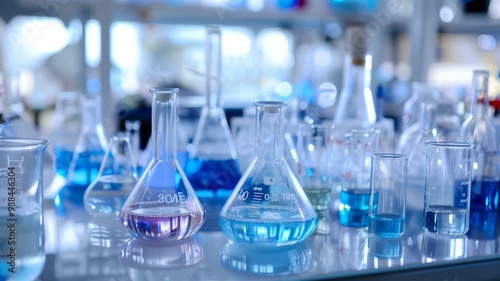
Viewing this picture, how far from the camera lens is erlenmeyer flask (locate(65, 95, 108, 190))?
142 centimetres

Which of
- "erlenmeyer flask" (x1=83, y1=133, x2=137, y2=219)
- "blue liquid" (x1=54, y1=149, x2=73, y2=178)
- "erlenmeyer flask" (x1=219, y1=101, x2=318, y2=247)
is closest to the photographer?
"erlenmeyer flask" (x1=219, y1=101, x2=318, y2=247)

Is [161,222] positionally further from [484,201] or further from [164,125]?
[484,201]

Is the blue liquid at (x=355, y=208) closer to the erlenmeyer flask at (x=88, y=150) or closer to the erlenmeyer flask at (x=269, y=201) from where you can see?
the erlenmeyer flask at (x=269, y=201)

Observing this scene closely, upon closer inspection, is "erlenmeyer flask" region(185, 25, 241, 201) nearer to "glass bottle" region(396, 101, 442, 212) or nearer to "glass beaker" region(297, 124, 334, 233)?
"glass beaker" region(297, 124, 334, 233)

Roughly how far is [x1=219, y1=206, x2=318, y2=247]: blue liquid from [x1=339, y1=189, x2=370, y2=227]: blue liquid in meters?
0.18

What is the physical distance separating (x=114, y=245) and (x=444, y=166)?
616mm

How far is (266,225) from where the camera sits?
93cm

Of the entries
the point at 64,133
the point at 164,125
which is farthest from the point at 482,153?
the point at 64,133

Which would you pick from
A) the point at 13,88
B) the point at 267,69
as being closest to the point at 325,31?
the point at 267,69

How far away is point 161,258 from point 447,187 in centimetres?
55

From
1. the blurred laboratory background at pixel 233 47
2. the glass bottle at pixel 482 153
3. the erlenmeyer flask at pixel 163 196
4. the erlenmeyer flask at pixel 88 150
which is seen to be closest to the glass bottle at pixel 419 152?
the glass bottle at pixel 482 153

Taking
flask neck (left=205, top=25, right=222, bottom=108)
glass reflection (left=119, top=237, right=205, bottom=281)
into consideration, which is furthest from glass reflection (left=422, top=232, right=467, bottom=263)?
flask neck (left=205, top=25, right=222, bottom=108)

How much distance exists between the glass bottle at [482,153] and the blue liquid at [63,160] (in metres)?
0.99

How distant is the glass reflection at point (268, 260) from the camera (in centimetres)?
86
